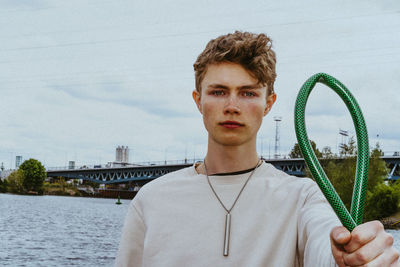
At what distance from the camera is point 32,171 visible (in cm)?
11556

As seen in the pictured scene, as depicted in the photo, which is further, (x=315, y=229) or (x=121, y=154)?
(x=121, y=154)

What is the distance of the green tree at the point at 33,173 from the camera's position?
A: 381 ft

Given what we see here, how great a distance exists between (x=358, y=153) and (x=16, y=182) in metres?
Answer: 126

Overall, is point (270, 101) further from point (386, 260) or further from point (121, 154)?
point (121, 154)

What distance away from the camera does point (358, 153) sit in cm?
145

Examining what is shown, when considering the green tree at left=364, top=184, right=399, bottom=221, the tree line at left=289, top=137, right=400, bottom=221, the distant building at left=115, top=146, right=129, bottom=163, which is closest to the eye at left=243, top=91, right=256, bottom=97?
the tree line at left=289, top=137, right=400, bottom=221

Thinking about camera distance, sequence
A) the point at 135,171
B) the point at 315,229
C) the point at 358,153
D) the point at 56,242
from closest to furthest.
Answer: the point at 358,153
the point at 315,229
the point at 56,242
the point at 135,171

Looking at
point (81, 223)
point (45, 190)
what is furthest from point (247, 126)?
point (45, 190)

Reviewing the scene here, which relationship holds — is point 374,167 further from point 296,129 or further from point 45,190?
point 45,190

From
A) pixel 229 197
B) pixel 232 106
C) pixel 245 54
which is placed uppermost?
pixel 245 54

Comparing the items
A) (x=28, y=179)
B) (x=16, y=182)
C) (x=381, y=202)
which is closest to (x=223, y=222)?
(x=381, y=202)

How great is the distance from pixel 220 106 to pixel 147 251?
2.41ft

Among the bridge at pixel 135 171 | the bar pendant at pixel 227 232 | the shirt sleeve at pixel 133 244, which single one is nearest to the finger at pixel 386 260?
the bar pendant at pixel 227 232

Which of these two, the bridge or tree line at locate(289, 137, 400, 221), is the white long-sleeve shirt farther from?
the bridge
